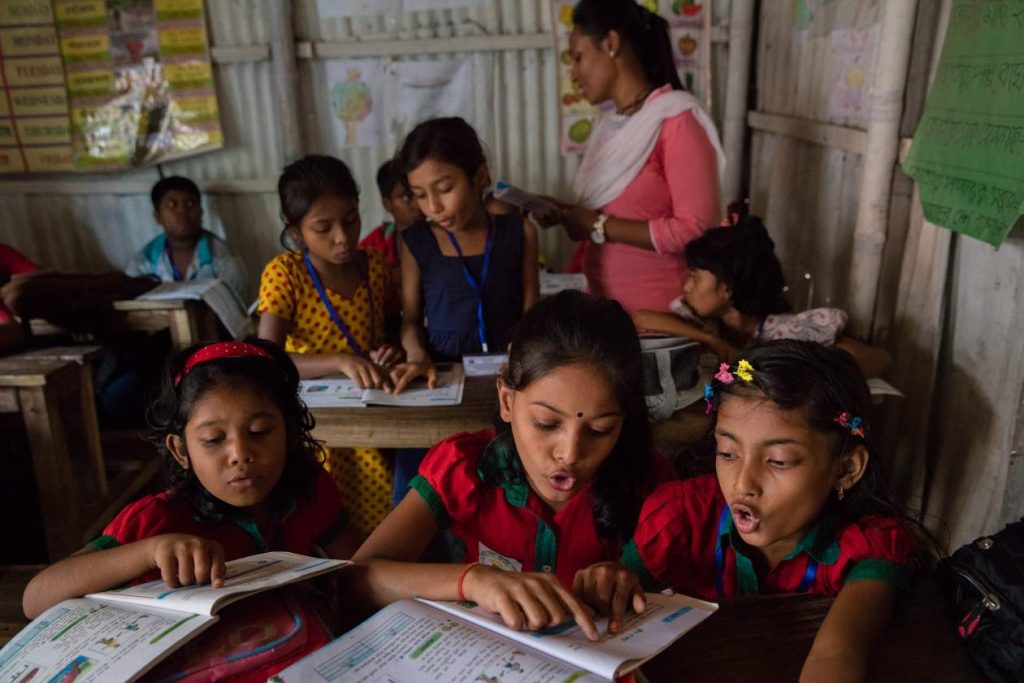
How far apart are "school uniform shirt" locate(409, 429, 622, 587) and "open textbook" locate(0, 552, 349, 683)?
349mm

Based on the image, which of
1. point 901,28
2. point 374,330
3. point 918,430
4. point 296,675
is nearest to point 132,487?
point 374,330

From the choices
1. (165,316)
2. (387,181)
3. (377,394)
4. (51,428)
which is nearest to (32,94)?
(165,316)

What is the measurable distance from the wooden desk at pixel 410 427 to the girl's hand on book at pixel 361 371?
0.18m

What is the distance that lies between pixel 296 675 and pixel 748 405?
2.56 ft

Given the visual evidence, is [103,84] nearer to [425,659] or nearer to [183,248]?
[183,248]

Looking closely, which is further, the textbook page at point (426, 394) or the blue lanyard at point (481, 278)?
the blue lanyard at point (481, 278)

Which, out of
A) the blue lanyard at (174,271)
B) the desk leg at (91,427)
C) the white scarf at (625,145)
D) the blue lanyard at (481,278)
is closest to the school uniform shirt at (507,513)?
the blue lanyard at (481,278)

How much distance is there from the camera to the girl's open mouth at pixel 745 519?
1.21 meters

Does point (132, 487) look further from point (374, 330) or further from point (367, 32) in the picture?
point (367, 32)

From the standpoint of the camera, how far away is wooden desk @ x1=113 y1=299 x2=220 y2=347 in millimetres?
3168

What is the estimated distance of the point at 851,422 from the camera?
4.06 feet

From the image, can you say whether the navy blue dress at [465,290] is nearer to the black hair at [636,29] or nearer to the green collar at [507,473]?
the black hair at [636,29]

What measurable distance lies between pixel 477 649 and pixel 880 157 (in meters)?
2.11

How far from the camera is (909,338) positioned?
2.41 metres
